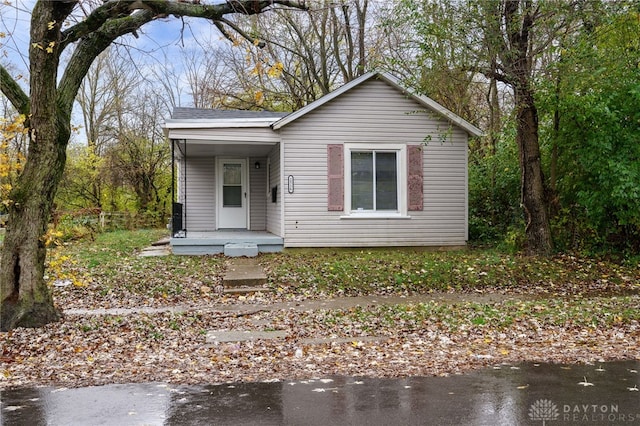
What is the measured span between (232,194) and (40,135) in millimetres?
9322

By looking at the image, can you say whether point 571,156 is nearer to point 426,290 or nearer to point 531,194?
point 531,194

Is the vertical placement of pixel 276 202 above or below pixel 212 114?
below

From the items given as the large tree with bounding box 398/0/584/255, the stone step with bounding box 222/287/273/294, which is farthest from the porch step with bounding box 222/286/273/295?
the large tree with bounding box 398/0/584/255

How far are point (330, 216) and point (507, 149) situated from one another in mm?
5398

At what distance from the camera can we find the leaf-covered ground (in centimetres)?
519

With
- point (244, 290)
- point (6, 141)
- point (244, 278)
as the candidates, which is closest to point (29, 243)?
point (6, 141)

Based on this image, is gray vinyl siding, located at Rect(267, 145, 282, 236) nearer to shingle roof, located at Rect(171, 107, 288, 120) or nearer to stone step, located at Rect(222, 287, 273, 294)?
shingle roof, located at Rect(171, 107, 288, 120)

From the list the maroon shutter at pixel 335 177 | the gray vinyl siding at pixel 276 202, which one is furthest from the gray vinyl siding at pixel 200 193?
the maroon shutter at pixel 335 177

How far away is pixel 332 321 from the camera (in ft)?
23.1

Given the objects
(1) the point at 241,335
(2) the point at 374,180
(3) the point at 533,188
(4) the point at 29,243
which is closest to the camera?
(1) the point at 241,335

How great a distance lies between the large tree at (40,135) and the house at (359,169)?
5656 mm

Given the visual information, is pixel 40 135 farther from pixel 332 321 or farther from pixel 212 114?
pixel 212 114

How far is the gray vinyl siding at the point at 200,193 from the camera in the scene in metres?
15.6

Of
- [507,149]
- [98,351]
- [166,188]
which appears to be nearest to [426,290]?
[98,351]
